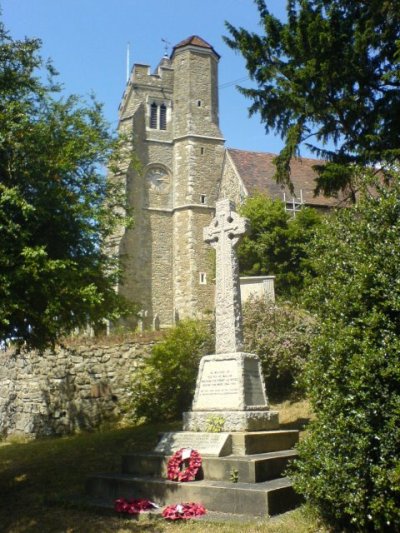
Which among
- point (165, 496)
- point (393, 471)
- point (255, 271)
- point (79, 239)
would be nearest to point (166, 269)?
point (255, 271)

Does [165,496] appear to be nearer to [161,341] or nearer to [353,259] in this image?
[353,259]

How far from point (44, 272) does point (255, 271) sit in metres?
15.6

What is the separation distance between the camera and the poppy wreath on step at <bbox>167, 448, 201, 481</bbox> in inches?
267

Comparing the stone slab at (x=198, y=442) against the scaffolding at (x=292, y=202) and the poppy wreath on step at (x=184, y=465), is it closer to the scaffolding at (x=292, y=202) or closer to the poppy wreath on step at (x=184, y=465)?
the poppy wreath on step at (x=184, y=465)

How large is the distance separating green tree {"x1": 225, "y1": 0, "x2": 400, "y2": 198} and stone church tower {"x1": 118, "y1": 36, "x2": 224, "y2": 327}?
15818 millimetres

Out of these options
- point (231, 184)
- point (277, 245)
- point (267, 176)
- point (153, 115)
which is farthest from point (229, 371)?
point (153, 115)

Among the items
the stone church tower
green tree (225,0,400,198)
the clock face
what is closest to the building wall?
the stone church tower

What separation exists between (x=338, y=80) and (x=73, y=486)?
10360 mm

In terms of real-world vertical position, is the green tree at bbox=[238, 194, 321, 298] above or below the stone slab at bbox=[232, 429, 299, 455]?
above

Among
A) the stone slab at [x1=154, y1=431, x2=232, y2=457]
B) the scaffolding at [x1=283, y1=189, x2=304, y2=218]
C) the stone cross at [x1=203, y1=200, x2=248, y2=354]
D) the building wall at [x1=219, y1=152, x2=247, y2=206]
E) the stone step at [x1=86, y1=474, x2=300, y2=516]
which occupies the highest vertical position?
the building wall at [x1=219, y1=152, x2=247, y2=206]

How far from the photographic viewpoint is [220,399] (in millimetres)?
8086

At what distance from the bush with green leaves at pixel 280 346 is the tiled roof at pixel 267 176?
1344 cm

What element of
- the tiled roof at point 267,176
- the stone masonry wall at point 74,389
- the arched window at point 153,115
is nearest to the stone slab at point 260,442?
the stone masonry wall at point 74,389

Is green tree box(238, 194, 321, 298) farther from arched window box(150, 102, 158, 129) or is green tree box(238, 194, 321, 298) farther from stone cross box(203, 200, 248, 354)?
arched window box(150, 102, 158, 129)
